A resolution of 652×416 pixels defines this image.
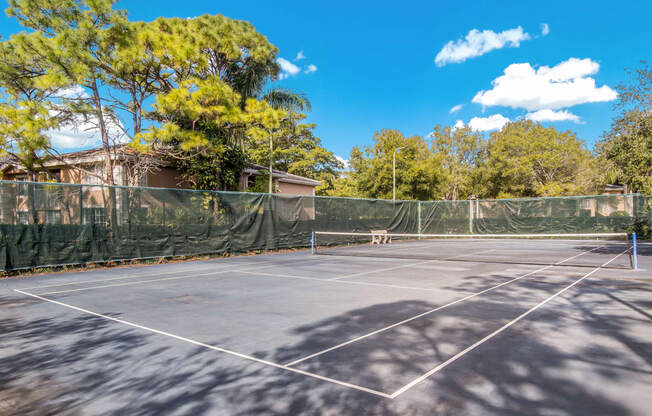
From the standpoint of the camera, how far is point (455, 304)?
22.0ft

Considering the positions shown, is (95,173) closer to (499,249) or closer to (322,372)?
(322,372)

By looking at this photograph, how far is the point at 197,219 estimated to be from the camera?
1465 centimetres

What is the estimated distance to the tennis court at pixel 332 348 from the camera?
334 cm

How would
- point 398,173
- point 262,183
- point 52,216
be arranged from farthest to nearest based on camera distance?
point 398,173 → point 262,183 → point 52,216

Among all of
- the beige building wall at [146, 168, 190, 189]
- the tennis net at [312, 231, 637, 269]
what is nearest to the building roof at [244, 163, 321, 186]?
the beige building wall at [146, 168, 190, 189]

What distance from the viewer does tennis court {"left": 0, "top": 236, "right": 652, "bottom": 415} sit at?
11.0 ft

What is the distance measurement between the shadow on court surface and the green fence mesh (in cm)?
633

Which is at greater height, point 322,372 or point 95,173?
point 95,173

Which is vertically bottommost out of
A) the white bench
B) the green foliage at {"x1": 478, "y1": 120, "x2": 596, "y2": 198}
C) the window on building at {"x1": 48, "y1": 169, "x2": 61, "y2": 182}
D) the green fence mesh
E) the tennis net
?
the tennis net

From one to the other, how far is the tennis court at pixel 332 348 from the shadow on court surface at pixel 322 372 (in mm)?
19

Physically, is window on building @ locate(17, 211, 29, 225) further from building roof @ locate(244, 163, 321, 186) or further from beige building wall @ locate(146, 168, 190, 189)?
building roof @ locate(244, 163, 321, 186)

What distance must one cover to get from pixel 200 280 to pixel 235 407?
7076mm

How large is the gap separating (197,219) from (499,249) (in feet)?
42.4

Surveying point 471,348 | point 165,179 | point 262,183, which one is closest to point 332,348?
point 471,348
